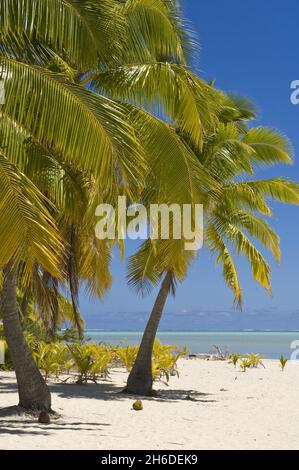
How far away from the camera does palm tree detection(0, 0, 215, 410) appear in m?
7.07

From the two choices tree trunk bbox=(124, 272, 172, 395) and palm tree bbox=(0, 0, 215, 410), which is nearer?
palm tree bbox=(0, 0, 215, 410)

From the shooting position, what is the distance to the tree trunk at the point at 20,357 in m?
10.0

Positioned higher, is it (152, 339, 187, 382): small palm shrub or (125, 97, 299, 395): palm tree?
(125, 97, 299, 395): palm tree

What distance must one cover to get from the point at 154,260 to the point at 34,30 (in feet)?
25.6

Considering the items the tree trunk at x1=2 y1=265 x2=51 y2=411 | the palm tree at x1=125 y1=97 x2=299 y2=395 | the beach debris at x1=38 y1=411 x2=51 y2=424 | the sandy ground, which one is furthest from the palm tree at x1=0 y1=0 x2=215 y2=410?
the palm tree at x1=125 y1=97 x2=299 y2=395

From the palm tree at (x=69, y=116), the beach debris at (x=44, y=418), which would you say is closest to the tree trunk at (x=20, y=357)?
the palm tree at (x=69, y=116)

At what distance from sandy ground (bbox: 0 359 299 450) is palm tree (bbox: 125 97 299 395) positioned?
1.78m

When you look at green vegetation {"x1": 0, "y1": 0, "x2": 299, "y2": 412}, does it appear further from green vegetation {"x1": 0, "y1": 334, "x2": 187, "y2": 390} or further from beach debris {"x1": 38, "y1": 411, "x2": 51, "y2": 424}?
green vegetation {"x1": 0, "y1": 334, "x2": 187, "y2": 390}

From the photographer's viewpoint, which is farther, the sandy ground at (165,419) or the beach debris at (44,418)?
the beach debris at (44,418)

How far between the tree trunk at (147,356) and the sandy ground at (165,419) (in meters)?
0.45

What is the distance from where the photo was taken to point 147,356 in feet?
50.6

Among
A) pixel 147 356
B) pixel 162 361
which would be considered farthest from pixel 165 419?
pixel 162 361

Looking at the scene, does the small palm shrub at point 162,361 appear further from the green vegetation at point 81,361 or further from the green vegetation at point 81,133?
the green vegetation at point 81,133

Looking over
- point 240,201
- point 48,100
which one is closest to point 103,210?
point 48,100
